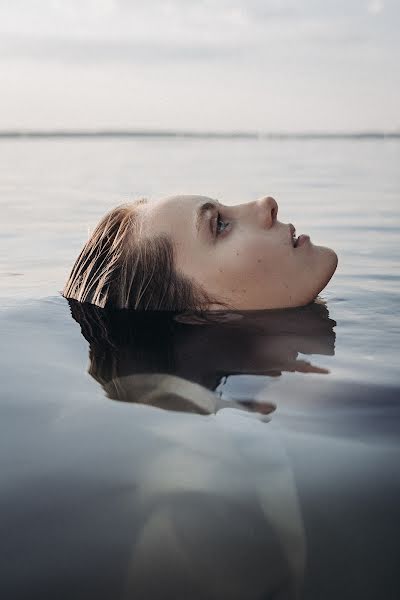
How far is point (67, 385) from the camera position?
2.51 m

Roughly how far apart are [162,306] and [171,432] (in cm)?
170

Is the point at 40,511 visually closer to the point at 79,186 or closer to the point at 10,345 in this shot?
the point at 10,345

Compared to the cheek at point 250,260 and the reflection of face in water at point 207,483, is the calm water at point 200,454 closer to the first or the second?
the reflection of face in water at point 207,483

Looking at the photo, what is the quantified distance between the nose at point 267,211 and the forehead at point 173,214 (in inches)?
9.6

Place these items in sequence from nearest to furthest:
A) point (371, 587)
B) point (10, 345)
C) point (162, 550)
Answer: point (371, 587) < point (162, 550) < point (10, 345)

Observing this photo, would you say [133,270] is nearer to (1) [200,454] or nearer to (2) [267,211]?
(2) [267,211]

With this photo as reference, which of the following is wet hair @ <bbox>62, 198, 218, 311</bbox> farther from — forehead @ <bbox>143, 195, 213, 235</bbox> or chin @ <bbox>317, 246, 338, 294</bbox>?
chin @ <bbox>317, 246, 338, 294</bbox>

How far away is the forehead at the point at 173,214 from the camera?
352cm

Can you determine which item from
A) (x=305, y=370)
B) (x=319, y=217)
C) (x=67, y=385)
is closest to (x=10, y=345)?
(x=67, y=385)

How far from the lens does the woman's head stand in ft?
11.4

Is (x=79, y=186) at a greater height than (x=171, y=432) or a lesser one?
lesser

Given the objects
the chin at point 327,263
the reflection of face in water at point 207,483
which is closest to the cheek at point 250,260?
the chin at point 327,263

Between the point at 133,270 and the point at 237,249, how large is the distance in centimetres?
53

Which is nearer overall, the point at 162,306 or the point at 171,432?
the point at 171,432
